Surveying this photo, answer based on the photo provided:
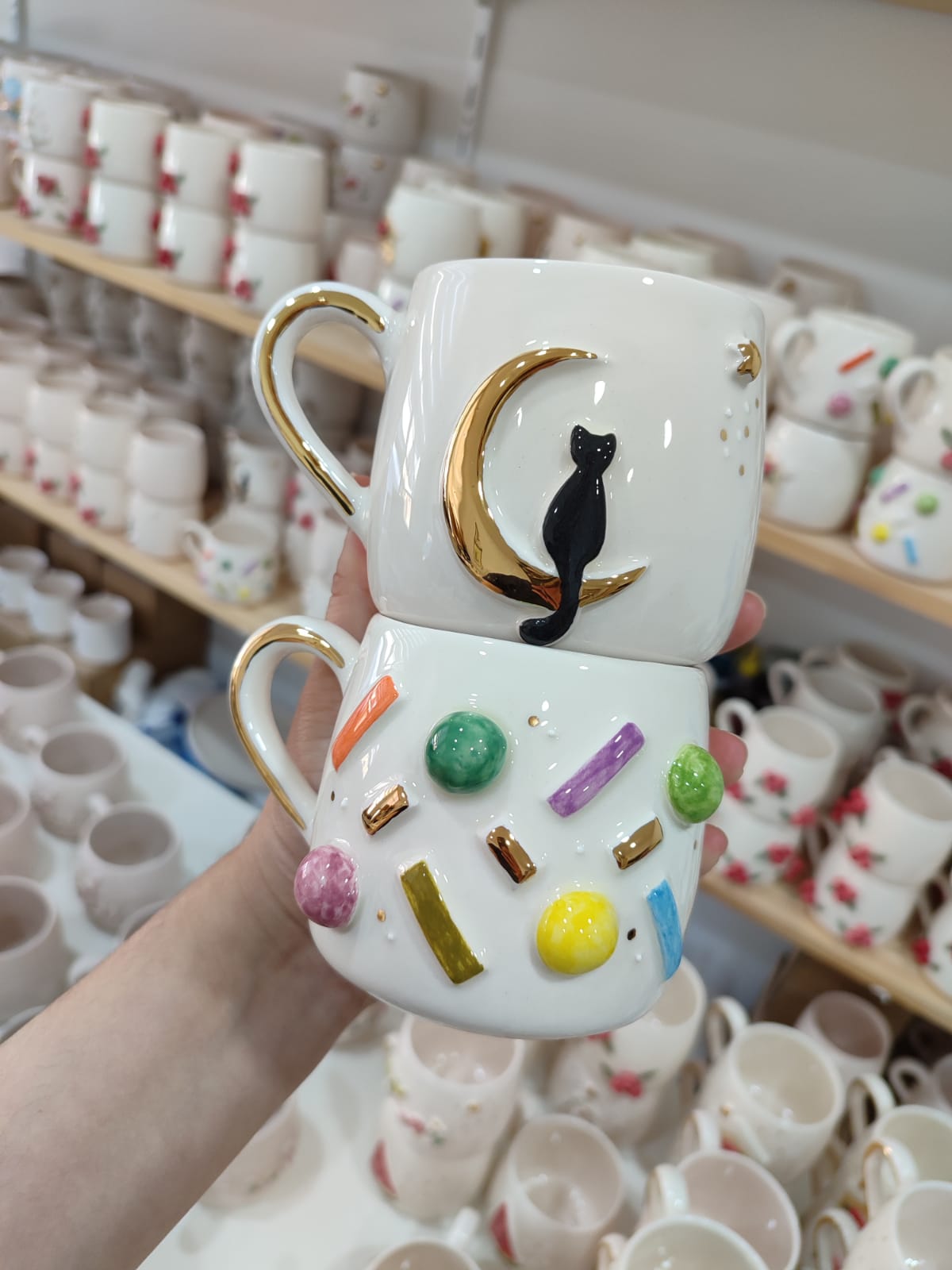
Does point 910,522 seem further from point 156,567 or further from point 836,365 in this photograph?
point 156,567

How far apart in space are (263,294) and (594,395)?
0.67m

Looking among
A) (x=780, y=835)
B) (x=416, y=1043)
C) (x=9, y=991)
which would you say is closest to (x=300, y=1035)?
(x=416, y=1043)

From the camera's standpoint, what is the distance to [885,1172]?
72cm

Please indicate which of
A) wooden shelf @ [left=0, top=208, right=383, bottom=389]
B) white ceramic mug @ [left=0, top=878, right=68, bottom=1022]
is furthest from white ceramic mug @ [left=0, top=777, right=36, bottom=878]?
wooden shelf @ [left=0, top=208, right=383, bottom=389]

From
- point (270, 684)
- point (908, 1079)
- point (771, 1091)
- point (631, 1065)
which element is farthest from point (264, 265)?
point (908, 1079)

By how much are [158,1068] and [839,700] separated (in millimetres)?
727

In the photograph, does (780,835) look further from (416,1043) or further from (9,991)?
(9,991)

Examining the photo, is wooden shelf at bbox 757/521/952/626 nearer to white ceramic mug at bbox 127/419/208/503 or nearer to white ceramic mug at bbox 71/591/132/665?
white ceramic mug at bbox 127/419/208/503

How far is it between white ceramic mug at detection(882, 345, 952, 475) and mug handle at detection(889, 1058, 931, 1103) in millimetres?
627

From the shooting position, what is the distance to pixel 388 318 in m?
0.45

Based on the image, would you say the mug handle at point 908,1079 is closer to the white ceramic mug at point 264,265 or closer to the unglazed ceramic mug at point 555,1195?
the unglazed ceramic mug at point 555,1195

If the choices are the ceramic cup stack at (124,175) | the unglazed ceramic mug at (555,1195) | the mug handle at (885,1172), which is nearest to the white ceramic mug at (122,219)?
the ceramic cup stack at (124,175)

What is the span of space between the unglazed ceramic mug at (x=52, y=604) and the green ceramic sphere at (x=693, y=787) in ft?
4.13

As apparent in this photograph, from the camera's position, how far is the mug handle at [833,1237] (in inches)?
29.0
